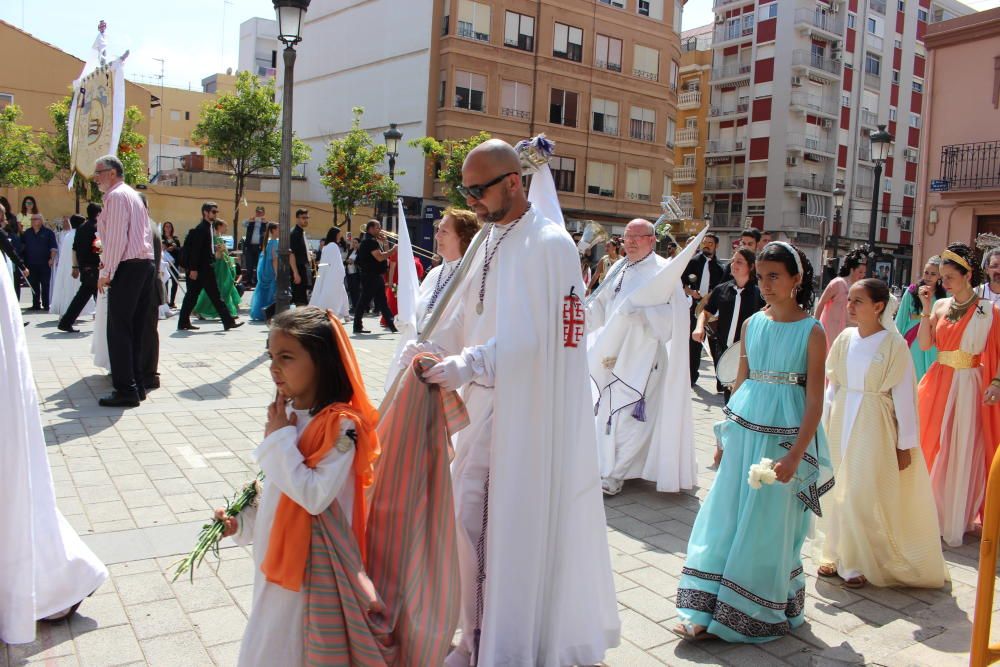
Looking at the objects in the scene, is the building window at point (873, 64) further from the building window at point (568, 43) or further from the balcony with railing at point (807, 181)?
the building window at point (568, 43)

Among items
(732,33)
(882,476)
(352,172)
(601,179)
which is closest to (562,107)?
(601,179)

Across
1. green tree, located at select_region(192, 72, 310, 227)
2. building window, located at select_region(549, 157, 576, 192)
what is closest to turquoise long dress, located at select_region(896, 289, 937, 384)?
green tree, located at select_region(192, 72, 310, 227)

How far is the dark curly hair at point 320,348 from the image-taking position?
2693 millimetres

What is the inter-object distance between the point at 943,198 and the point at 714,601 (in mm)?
21956

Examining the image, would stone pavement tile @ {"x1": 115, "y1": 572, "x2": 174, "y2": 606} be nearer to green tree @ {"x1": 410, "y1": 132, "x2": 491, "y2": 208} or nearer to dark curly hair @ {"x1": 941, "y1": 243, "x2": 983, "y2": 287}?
dark curly hair @ {"x1": 941, "y1": 243, "x2": 983, "y2": 287}

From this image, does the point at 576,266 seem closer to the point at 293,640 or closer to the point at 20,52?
the point at 293,640

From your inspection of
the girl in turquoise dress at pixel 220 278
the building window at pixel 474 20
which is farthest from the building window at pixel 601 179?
the girl in turquoise dress at pixel 220 278

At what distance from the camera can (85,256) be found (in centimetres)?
1088

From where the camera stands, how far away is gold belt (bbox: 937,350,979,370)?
576 centimetres

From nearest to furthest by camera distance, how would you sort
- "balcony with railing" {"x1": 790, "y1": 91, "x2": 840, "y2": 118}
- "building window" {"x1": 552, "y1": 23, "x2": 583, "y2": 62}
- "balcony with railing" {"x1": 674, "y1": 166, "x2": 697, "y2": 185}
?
1. "building window" {"x1": 552, "y1": 23, "x2": 583, "y2": 62}
2. "balcony with railing" {"x1": 790, "y1": 91, "x2": 840, "y2": 118}
3. "balcony with railing" {"x1": 674, "y1": 166, "x2": 697, "y2": 185}

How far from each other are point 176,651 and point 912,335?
22.1 feet

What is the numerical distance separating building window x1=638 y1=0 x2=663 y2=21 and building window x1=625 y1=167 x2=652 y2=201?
814 cm

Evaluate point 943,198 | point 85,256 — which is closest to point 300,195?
point 943,198

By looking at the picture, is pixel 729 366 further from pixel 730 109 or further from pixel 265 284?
pixel 730 109
